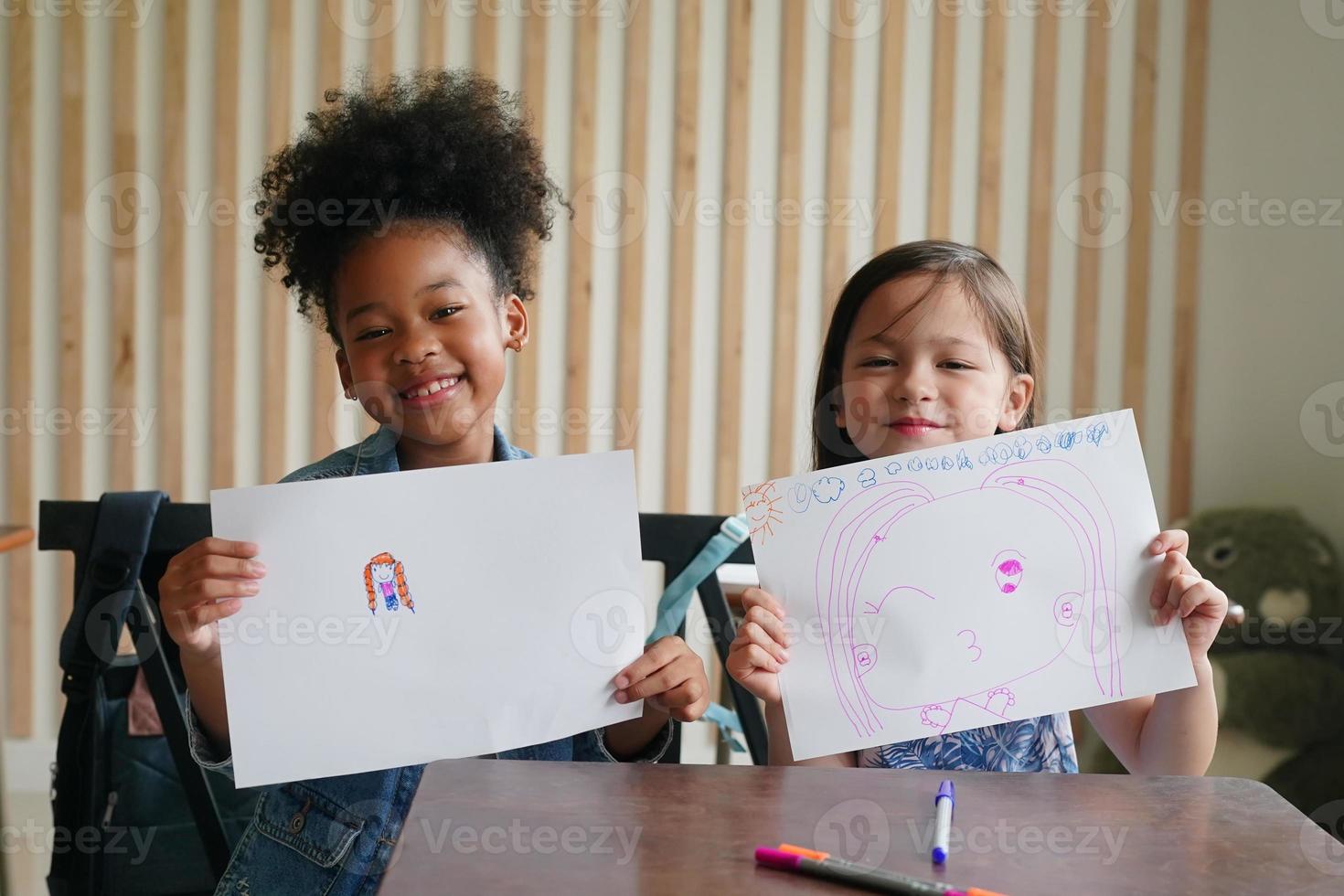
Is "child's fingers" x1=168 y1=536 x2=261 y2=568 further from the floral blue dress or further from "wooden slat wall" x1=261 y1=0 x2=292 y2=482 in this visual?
"wooden slat wall" x1=261 y1=0 x2=292 y2=482

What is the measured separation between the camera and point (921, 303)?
112 cm

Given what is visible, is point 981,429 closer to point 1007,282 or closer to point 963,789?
point 1007,282

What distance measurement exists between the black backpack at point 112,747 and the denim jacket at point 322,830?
0.05 meters

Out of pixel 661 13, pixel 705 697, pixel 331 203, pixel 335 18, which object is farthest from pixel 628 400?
pixel 705 697

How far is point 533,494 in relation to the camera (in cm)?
91

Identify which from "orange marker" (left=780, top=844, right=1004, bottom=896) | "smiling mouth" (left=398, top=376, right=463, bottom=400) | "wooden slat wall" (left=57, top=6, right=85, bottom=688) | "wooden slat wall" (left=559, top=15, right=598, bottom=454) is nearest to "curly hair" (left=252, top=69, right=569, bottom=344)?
"smiling mouth" (left=398, top=376, right=463, bottom=400)

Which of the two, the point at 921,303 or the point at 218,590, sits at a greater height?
the point at 921,303

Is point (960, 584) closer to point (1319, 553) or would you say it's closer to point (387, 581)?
point (387, 581)

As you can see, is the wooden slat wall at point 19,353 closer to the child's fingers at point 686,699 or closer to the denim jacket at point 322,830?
the denim jacket at point 322,830

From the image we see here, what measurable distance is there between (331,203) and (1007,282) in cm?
71

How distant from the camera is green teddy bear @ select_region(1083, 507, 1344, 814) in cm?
212

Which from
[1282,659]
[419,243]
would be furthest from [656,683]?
[1282,659]

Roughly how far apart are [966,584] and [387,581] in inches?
17.5

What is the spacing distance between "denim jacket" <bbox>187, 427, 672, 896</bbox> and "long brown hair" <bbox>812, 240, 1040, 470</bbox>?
36 centimetres
